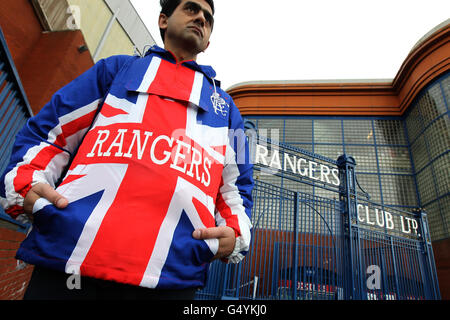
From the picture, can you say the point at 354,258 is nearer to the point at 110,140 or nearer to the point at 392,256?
the point at 392,256

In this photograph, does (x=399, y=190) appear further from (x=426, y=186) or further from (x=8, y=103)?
(x=8, y=103)

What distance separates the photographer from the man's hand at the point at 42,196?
0.80 meters

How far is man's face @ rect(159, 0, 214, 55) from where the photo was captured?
1358 mm

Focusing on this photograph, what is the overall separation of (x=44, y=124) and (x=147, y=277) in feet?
2.32

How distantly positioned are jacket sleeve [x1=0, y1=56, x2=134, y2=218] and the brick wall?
248 cm

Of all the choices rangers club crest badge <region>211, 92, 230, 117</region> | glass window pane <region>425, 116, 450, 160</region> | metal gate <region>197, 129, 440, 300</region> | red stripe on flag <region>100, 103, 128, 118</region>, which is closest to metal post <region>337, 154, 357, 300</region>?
metal gate <region>197, 129, 440, 300</region>

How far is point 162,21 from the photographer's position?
1502 mm

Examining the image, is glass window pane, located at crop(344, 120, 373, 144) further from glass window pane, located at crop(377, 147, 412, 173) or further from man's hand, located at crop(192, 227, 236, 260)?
man's hand, located at crop(192, 227, 236, 260)

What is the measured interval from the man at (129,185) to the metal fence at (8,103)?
75.8 inches

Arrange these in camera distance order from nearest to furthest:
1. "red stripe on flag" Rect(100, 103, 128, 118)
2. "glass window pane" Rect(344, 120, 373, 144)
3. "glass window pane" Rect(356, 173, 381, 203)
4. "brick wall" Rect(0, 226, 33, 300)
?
1. "red stripe on flag" Rect(100, 103, 128, 118)
2. "brick wall" Rect(0, 226, 33, 300)
3. "glass window pane" Rect(356, 173, 381, 203)
4. "glass window pane" Rect(344, 120, 373, 144)

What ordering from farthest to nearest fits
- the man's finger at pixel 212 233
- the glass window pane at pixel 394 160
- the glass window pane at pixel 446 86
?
the glass window pane at pixel 394 160, the glass window pane at pixel 446 86, the man's finger at pixel 212 233

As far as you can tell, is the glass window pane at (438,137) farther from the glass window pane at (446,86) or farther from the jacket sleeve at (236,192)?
the jacket sleeve at (236,192)

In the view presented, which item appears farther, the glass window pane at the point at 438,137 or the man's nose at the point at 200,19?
the glass window pane at the point at 438,137

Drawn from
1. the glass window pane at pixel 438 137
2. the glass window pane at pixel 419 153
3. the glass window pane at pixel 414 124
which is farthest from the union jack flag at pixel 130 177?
the glass window pane at pixel 414 124
